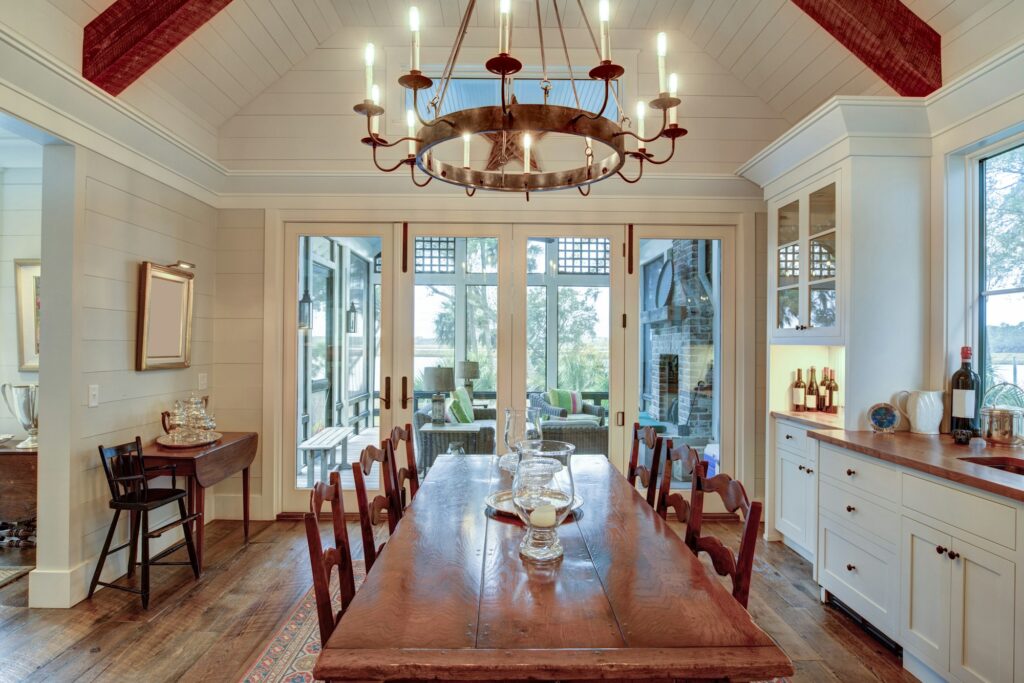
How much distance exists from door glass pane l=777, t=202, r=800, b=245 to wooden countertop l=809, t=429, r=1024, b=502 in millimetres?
1310

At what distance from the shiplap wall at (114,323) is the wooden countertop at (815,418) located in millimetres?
3989

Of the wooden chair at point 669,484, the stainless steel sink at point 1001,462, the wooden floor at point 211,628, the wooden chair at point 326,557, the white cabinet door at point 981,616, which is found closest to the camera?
the wooden chair at point 326,557

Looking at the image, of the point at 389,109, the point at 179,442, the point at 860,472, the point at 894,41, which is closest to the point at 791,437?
the point at 860,472

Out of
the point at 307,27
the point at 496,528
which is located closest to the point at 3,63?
the point at 307,27

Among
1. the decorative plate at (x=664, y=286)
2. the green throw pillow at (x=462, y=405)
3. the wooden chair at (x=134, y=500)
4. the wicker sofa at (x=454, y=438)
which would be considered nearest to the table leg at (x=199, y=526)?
the wooden chair at (x=134, y=500)

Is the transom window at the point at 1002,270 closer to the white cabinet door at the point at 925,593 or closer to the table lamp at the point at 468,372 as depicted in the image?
the white cabinet door at the point at 925,593

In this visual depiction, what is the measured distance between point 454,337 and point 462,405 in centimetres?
53

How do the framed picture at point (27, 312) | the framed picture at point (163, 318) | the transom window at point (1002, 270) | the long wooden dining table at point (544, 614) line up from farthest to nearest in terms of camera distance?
the framed picture at point (27, 312)
the framed picture at point (163, 318)
the transom window at point (1002, 270)
the long wooden dining table at point (544, 614)

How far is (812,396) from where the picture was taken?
372cm

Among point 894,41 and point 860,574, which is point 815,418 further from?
point 894,41

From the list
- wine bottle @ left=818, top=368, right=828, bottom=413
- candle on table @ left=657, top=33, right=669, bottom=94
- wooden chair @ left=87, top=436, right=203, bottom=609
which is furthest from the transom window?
wooden chair @ left=87, top=436, right=203, bottom=609

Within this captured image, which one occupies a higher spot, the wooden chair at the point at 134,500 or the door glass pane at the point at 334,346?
the door glass pane at the point at 334,346

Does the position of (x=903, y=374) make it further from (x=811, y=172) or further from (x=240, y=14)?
(x=240, y=14)

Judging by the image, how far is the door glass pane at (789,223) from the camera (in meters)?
3.57
